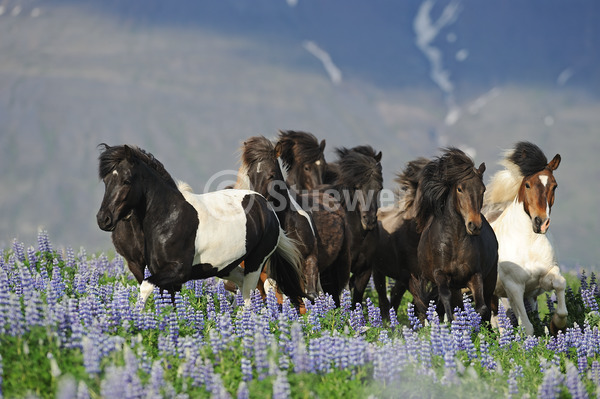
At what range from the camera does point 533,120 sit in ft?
536

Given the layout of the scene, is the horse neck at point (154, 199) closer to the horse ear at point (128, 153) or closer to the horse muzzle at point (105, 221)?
the horse ear at point (128, 153)

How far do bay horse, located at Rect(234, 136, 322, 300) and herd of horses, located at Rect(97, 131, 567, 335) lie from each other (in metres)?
0.02

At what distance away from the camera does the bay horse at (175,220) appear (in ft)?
26.8

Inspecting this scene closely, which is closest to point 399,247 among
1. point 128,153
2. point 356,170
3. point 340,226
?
point 340,226

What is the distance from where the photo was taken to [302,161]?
44.2ft

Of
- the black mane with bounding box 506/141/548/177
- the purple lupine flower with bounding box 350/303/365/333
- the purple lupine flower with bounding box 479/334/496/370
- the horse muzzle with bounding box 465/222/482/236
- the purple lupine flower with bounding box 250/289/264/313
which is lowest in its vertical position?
the purple lupine flower with bounding box 479/334/496/370

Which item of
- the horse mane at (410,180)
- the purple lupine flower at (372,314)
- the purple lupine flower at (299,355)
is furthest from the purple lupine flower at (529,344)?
the horse mane at (410,180)

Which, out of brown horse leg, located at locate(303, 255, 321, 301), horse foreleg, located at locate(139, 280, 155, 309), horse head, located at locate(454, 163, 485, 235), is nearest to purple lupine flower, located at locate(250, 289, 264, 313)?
horse foreleg, located at locate(139, 280, 155, 309)

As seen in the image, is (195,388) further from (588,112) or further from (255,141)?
(588,112)

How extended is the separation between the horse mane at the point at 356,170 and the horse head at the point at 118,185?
469cm

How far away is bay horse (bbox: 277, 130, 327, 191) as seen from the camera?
13.4m

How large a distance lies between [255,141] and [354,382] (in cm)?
551

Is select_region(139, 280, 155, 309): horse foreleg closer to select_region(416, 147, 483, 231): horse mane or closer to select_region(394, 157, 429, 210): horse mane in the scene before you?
select_region(416, 147, 483, 231): horse mane

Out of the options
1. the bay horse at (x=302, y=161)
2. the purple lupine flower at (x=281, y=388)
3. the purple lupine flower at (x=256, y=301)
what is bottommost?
the purple lupine flower at (x=281, y=388)
